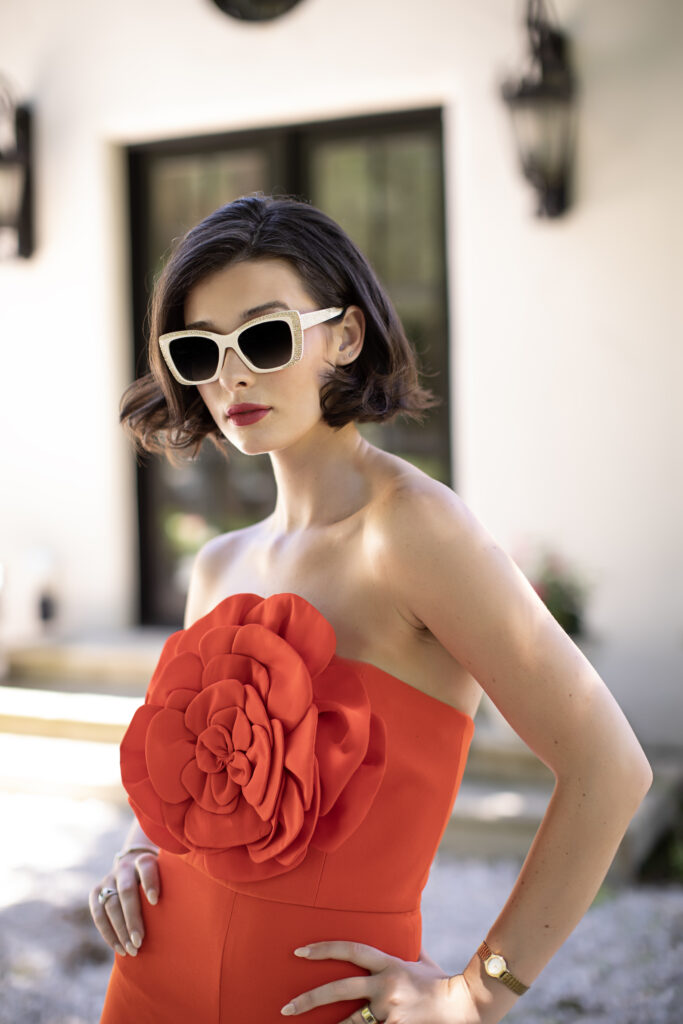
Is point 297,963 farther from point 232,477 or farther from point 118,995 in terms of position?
point 232,477

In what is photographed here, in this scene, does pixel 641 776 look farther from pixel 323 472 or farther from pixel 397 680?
pixel 323 472

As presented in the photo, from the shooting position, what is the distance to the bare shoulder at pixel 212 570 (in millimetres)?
1512

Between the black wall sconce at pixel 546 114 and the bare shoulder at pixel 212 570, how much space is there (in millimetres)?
2976

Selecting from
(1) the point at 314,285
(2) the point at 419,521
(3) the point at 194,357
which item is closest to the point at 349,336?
(1) the point at 314,285

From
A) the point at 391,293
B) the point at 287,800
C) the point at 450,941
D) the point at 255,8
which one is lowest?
the point at 450,941

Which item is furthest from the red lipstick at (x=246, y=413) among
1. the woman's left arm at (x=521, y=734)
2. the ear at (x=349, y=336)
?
the woman's left arm at (x=521, y=734)

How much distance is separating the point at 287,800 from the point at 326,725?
3.7 inches

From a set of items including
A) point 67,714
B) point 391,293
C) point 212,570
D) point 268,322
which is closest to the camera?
point 268,322

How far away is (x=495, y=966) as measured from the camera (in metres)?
1.15

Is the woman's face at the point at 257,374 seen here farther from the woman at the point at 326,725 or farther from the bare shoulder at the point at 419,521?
the bare shoulder at the point at 419,521

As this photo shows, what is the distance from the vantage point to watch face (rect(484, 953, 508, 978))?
1.14 m

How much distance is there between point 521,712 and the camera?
1.13 m

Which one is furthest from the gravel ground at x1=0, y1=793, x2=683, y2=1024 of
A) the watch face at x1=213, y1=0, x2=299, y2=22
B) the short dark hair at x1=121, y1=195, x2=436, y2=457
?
the watch face at x1=213, y1=0, x2=299, y2=22

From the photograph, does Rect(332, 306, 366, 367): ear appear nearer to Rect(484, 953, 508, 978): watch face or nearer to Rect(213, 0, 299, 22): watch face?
Rect(484, 953, 508, 978): watch face
